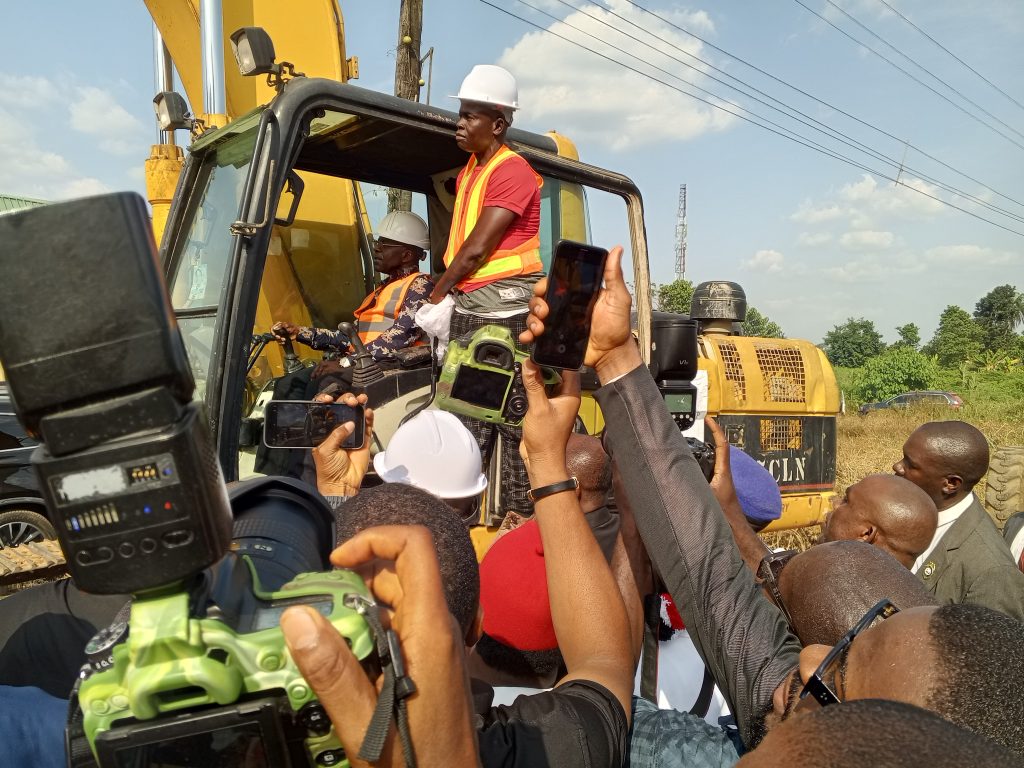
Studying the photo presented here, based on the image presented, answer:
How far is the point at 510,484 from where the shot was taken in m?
3.54

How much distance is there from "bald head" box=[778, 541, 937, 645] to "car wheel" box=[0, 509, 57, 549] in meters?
4.78

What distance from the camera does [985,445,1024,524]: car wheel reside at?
6332mm

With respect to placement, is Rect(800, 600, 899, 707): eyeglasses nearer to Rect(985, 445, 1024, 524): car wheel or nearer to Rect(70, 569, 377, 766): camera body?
Rect(70, 569, 377, 766): camera body

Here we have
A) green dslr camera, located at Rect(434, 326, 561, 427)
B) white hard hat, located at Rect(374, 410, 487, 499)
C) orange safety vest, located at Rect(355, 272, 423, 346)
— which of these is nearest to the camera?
white hard hat, located at Rect(374, 410, 487, 499)

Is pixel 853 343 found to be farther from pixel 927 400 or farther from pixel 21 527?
pixel 21 527

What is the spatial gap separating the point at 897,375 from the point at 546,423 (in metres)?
31.5

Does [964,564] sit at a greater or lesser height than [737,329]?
lesser

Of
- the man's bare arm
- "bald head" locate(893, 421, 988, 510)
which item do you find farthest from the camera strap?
"bald head" locate(893, 421, 988, 510)

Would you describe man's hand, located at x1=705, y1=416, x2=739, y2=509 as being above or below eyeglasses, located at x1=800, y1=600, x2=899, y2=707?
above

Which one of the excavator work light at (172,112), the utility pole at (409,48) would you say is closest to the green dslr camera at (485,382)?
the excavator work light at (172,112)

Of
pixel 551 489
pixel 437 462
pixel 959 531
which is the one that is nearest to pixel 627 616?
pixel 551 489

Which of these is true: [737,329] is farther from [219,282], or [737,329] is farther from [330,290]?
[219,282]

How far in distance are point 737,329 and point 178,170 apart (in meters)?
4.21

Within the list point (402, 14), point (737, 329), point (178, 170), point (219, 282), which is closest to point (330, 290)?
point (178, 170)
